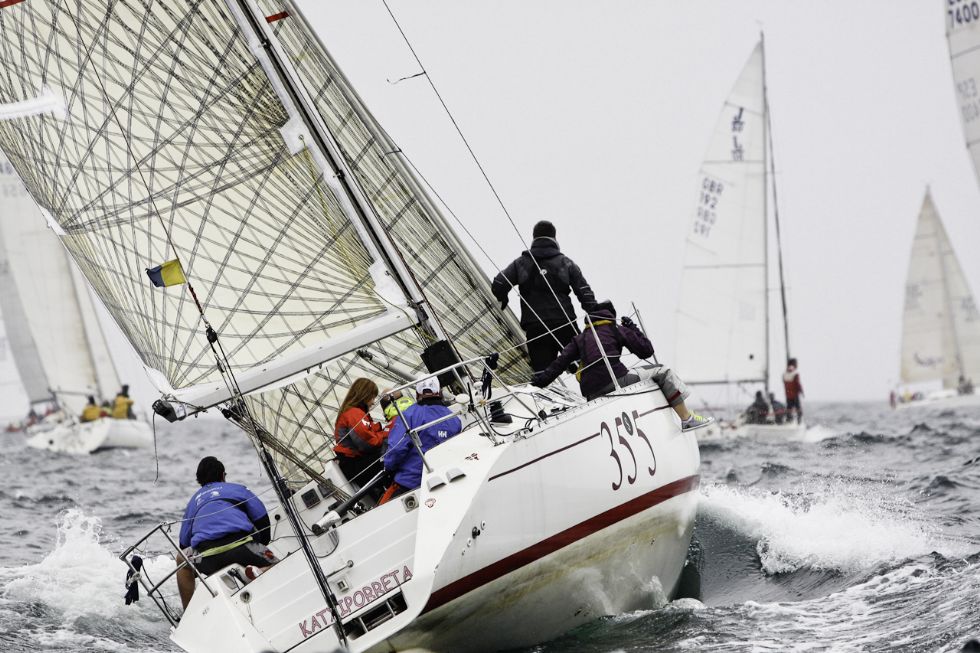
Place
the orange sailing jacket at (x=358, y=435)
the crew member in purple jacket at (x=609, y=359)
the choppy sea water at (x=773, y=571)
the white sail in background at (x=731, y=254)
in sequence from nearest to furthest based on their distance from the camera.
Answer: the choppy sea water at (x=773, y=571) < the orange sailing jacket at (x=358, y=435) < the crew member in purple jacket at (x=609, y=359) < the white sail in background at (x=731, y=254)

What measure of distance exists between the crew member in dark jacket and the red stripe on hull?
1660 mm

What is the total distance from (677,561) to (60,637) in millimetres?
3687

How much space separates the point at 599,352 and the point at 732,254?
20.0 meters

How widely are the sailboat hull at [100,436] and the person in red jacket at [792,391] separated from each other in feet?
51.1

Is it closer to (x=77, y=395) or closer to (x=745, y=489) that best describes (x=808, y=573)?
(x=745, y=489)

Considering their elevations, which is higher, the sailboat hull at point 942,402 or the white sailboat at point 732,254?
the white sailboat at point 732,254

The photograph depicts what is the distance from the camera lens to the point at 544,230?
841 centimetres

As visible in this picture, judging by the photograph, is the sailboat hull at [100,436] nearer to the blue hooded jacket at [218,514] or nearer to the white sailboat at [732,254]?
the white sailboat at [732,254]

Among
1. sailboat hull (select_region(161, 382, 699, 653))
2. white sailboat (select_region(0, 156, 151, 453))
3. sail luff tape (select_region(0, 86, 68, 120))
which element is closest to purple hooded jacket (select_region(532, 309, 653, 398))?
sailboat hull (select_region(161, 382, 699, 653))

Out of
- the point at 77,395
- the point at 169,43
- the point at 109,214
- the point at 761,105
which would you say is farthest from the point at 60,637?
the point at 77,395

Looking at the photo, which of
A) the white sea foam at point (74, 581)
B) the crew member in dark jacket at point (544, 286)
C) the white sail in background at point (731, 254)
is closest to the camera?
the white sea foam at point (74, 581)

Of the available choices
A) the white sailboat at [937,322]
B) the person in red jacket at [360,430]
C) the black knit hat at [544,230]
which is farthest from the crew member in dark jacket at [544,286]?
the white sailboat at [937,322]

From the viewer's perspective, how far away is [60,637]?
23.9ft

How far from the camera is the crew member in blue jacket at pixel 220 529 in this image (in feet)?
21.4
